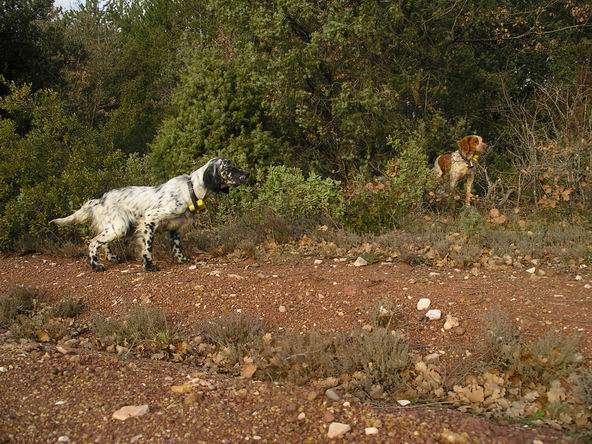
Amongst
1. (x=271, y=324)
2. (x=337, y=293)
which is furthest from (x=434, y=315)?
(x=271, y=324)

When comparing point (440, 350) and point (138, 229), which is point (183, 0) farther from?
point (440, 350)

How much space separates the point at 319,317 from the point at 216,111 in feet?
19.3

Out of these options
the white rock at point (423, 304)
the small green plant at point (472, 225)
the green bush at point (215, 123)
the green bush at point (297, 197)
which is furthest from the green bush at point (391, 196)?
the white rock at point (423, 304)

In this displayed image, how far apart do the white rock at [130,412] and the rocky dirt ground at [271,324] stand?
3cm

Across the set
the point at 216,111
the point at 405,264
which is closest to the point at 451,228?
the point at 405,264

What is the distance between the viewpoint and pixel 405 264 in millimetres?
6617

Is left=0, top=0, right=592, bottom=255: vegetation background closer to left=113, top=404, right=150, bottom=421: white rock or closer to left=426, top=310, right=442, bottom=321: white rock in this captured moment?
left=426, top=310, right=442, bottom=321: white rock

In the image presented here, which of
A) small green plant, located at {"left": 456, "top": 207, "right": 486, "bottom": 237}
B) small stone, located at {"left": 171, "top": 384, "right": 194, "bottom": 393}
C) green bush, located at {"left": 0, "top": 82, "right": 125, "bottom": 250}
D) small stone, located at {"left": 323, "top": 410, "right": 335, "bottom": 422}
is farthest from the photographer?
green bush, located at {"left": 0, "top": 82, "right": 125, "bottom": 250}

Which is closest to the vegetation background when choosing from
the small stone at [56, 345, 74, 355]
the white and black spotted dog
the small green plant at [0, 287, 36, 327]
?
the white and black spotted dog

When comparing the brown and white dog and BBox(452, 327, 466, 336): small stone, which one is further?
the brown and white dog

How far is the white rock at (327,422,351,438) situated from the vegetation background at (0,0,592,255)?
4406 mm

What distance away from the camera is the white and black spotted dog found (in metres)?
7.05

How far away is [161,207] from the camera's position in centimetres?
707

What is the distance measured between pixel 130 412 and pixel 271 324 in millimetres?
1715
